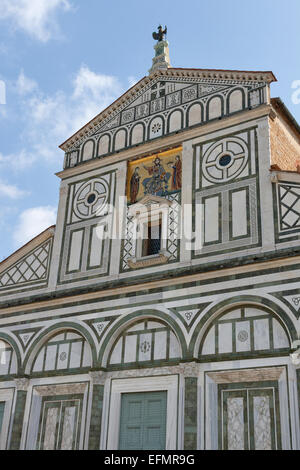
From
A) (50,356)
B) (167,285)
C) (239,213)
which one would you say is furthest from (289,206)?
(50,356)

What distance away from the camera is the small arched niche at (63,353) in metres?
14.9

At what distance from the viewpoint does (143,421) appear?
13.4 m

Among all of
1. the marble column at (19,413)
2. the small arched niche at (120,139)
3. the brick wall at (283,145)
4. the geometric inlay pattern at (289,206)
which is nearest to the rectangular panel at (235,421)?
the geometric inlay pattern at (289,206)

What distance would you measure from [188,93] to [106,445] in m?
9.71

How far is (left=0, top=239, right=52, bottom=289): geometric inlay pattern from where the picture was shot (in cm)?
1708

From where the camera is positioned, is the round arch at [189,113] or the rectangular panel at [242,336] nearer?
the rectangular panel at [242,336]

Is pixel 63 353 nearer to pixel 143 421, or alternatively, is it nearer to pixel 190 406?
pixel 143 421

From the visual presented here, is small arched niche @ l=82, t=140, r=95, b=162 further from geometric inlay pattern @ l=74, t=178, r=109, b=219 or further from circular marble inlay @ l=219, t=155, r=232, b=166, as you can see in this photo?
circular marble inlay @ l=219, t=155, r=232, b=166

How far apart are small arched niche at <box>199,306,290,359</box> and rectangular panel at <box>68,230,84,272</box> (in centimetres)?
483

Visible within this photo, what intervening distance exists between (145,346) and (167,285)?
154 cm

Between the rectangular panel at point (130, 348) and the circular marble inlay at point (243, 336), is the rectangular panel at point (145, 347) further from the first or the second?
the circular marble inlay at point (243, 336)

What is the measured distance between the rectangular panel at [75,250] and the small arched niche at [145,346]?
2.86 meters

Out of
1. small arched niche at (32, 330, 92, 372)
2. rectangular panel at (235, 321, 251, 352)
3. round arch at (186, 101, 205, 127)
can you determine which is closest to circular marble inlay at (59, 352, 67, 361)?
small arched niche at (32, 330, 92, 372)

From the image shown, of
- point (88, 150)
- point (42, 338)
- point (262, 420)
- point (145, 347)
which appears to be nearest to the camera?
point (262, 420)
